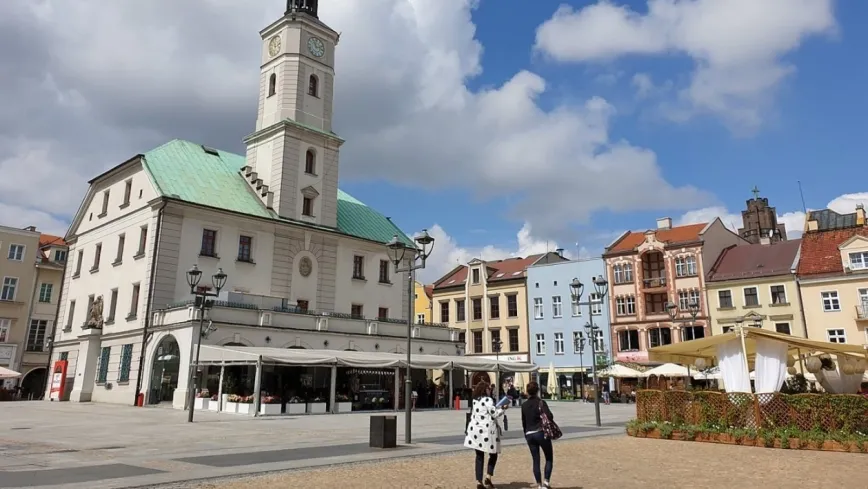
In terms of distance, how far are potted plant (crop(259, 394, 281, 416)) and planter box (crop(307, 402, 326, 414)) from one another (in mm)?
1901

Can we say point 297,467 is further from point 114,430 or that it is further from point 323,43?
point 323,43

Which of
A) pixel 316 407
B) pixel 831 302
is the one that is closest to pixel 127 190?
pixel 316 407

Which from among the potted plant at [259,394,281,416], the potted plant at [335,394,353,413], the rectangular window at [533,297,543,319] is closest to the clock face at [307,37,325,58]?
the potted plant at [335,394,353,413]

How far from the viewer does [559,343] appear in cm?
5775

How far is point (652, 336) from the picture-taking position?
53.0 meters

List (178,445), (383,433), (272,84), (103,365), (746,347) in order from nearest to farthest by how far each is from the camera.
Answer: (383,433) < (178,445) < (746,347) < (103,365) < (272,84)

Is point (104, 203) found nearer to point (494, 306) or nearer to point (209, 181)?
point (209, 181)

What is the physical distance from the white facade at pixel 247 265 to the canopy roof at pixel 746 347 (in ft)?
68.0

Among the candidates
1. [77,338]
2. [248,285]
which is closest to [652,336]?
[248,285]

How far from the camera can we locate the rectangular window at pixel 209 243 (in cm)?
3605

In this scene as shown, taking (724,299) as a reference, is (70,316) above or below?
below

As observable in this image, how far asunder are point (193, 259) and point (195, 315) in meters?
5.94

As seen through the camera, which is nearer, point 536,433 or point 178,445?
point 536,433

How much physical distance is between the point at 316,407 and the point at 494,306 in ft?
113
